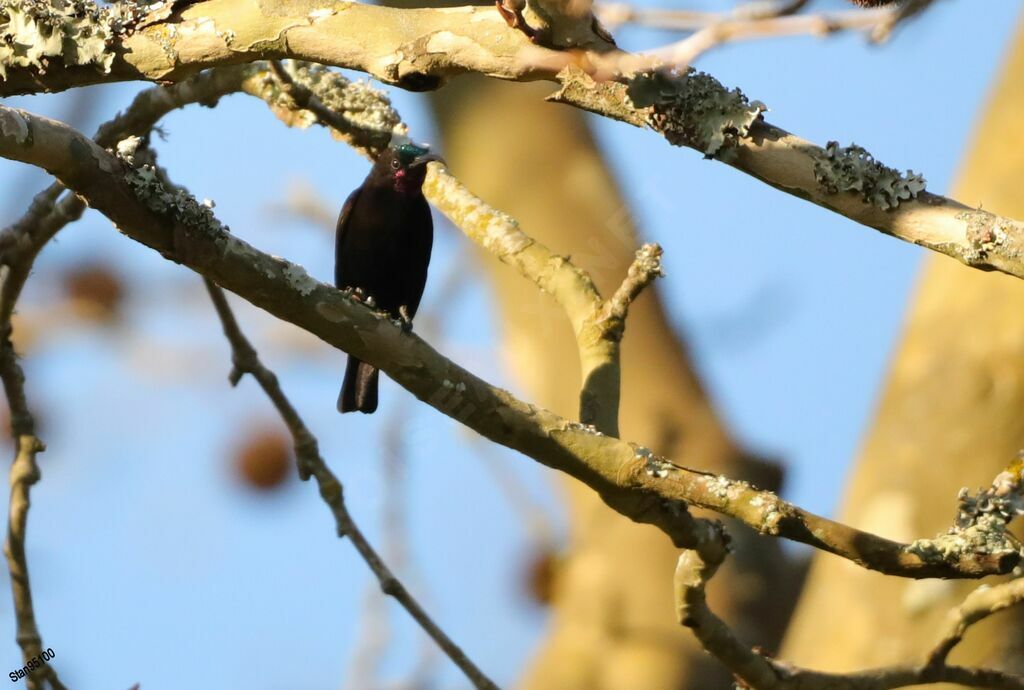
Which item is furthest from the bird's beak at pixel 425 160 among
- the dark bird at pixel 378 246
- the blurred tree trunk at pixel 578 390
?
the blurred tree trunk at pixel 578 390

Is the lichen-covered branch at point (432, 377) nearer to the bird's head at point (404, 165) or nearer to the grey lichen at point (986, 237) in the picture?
the grey lichen at point (986, 237)

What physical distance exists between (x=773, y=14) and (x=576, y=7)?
64 cm

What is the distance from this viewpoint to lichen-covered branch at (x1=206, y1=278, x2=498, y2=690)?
3.14 m

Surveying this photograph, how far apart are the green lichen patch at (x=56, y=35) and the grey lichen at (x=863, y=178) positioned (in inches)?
55.3

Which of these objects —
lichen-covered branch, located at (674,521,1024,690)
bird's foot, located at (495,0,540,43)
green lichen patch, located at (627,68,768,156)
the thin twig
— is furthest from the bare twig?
the thin twig

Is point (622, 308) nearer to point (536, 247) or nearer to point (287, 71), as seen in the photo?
point (536, 247)

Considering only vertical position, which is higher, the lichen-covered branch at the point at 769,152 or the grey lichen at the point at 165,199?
the lichen-covered branch at the point at 769,152

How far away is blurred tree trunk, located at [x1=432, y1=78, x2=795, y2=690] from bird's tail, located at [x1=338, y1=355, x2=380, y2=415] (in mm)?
2167

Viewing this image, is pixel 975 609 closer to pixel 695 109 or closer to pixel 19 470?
pixel 695 109

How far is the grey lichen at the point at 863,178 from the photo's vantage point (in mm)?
2145

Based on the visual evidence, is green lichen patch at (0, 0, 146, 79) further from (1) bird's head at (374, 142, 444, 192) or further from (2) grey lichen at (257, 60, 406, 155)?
(1) bird's head at (374, 142, 444, 192)

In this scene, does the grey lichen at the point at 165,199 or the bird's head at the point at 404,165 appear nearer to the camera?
the grey lichen at the point at 165,199

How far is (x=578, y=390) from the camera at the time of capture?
7332 mm

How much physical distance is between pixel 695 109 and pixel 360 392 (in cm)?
314
